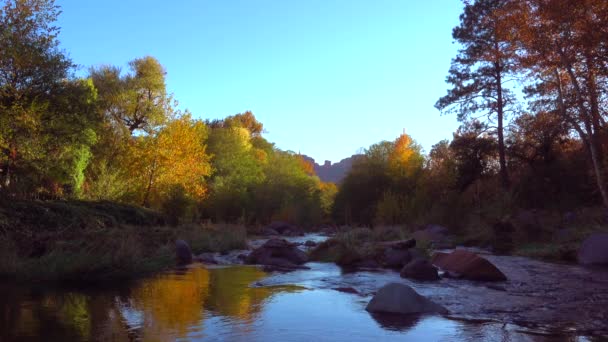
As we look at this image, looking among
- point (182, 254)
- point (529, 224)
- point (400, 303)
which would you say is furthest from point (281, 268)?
point (529, 224)

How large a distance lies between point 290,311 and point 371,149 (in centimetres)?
3738

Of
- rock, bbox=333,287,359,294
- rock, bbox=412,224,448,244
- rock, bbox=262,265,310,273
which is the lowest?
rock, bbox=333,287,359,294

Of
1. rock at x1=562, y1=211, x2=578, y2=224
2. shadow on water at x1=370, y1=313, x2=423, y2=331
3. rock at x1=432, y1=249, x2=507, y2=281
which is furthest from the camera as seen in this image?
rock at x1=562, y1=211, x2=578, y2=224

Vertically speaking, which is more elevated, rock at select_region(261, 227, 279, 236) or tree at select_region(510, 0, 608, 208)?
tree at select_region(510, 0, 608, 208)

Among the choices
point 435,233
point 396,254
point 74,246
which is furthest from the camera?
point 435,233

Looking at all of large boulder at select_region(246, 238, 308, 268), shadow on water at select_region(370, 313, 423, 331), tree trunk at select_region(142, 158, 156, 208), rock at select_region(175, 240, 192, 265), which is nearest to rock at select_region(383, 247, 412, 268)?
large boulder at select_region(246, 238, 308, 268)

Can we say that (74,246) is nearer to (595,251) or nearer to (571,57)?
(595,251)

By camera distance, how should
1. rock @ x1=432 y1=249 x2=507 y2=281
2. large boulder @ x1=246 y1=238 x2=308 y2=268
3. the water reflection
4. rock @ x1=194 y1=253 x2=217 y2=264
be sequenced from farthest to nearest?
1. rock @ x1=194 y1=253 x2=217 y2=264
2. large boulder @ x1=246 y1=238 x2=308 y2=268
3. rock @ x1=432 y1=249 x2=507 y2=281
4. the water reflection

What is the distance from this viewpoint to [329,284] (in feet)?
37.9

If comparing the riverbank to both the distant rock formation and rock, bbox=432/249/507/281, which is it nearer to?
rock, bbox=432/249/507/281

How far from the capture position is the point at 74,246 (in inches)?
468

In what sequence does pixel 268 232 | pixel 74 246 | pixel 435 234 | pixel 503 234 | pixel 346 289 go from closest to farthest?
pixel 346 289, pixel 74 246, pixel 503 234, pixel 435 234, pixel 268 232

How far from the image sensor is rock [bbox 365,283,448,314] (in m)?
8.11

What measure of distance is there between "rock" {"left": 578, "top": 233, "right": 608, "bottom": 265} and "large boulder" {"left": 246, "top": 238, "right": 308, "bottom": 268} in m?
8.88
